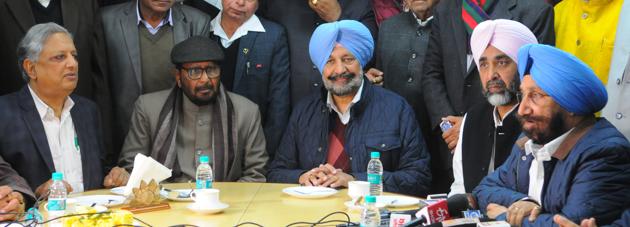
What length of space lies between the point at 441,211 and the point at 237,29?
9.99 feet

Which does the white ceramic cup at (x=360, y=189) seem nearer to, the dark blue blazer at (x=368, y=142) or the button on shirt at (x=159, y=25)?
the dark blue blazer at (x=368, y=142)

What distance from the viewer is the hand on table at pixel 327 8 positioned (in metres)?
6.24

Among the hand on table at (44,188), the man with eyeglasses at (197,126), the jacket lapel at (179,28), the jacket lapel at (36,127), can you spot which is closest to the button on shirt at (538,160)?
the man with eyeglasses at (197,126)

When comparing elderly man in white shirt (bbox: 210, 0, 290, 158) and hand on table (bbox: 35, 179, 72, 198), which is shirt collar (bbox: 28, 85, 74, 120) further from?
elderly man in white shirt (bbox: 210, 0, 290, 158)

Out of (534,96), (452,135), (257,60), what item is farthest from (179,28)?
(534,96)

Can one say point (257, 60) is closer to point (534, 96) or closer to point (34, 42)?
point (34, 42)

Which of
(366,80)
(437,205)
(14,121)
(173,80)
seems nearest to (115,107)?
(173,80)

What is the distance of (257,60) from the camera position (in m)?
6.23

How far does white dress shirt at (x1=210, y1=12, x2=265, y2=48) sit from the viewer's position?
6258 mm

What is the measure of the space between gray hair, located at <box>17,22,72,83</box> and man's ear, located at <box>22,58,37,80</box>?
2cm

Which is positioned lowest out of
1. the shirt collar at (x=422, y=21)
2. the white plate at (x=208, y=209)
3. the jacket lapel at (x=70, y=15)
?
the white plate at (x=208, y=209)

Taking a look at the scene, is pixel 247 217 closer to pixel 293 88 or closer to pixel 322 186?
pixel 322 186

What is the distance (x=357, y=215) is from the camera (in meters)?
4.30

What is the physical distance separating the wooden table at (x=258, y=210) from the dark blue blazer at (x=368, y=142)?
0.57 meters
